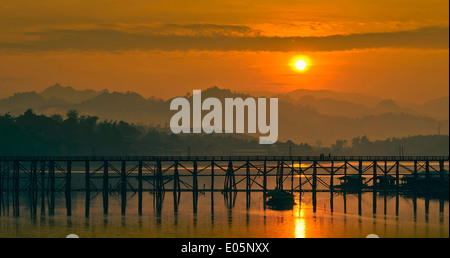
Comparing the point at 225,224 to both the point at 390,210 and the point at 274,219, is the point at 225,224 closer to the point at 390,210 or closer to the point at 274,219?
the point at 274,219

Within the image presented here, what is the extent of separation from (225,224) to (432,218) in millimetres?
24700

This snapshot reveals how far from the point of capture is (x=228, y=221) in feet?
288

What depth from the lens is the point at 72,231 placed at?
7881 centimetres

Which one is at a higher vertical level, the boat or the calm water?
the boat

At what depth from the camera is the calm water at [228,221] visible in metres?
78.9

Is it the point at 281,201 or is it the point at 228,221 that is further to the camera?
the point at 281,201

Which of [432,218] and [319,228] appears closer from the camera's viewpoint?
[319,228]

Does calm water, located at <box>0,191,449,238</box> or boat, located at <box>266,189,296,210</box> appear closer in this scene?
calm water, located at <box>0,191,449,238</box>

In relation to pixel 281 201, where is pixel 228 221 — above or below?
below

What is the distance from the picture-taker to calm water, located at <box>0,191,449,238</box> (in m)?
78.9

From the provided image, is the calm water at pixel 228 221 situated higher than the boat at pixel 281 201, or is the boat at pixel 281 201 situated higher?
the boat at pixel 281 201

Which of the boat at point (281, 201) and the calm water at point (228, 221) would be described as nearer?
the calm water at point (228, 221)
